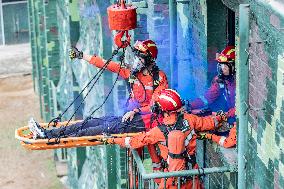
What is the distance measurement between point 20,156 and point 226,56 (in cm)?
1019

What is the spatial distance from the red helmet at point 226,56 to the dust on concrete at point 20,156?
28.3 ft

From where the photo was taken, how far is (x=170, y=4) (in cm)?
803

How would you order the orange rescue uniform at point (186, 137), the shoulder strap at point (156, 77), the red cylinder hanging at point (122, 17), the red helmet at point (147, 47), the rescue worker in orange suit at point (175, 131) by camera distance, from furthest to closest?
1. the shoulder strap at point (156, 77)
2. the red helmet at point (147, 47)
3. the red cylinder hanging at point (122, 17)
4. the orange rescue uniform at point (186, 137)
5. the rescue worker in orange suit at point (175, 131)

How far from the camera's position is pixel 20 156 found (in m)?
15.9

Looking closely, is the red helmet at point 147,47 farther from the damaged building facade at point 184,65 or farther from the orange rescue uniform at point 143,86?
the damaged building facade at point 184,65

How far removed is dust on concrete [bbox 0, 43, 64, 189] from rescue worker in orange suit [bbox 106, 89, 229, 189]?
8.37 m

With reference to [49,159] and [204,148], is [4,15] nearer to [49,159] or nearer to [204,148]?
[49,159]

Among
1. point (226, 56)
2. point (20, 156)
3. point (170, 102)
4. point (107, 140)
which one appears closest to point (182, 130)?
point (170, 102)

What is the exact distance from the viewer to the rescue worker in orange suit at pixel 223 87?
265 inches

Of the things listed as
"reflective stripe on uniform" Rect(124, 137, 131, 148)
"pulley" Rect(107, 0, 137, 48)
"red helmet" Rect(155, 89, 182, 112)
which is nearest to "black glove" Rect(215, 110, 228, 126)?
"red helmet" Rect(155, 89, 182, 112)

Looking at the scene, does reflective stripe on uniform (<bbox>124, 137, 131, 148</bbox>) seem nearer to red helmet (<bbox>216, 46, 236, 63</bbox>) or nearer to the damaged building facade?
the damaged building facade

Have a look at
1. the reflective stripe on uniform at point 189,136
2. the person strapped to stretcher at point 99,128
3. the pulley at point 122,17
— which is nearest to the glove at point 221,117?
the reflective stripe on uniform at point 189,136

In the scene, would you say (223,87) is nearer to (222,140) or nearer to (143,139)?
(222,140)

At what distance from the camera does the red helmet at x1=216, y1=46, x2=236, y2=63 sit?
6.65 m
